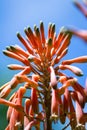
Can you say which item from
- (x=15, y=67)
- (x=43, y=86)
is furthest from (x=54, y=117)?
(x=15, y=67)

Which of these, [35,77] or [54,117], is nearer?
[54,117]

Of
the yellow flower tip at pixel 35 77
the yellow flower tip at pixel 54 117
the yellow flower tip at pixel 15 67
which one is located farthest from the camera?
the yellow flower tip at pixel 15 67

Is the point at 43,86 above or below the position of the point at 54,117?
above

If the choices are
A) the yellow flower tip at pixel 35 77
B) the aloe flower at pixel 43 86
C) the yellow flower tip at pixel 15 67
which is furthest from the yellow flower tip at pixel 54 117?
the yellow flower tip at pixel 15 67

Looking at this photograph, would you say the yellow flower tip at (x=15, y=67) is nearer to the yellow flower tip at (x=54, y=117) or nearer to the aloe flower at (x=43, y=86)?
the aloe flower at (x=43, y=86)

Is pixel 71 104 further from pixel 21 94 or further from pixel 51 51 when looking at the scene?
pixel 51 51

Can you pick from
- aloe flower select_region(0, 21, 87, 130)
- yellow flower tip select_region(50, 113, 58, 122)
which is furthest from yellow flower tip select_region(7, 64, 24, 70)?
yellow flower tip select_region(50, 113, 58, 122)

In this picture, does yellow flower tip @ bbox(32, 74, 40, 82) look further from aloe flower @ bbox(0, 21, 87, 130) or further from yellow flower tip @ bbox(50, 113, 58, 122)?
yellow flower tip @ bbox(50, 113, 58, 122)

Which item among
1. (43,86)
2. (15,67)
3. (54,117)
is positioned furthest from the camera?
(15,67)

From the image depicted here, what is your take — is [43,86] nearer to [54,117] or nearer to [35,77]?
[35,77]
